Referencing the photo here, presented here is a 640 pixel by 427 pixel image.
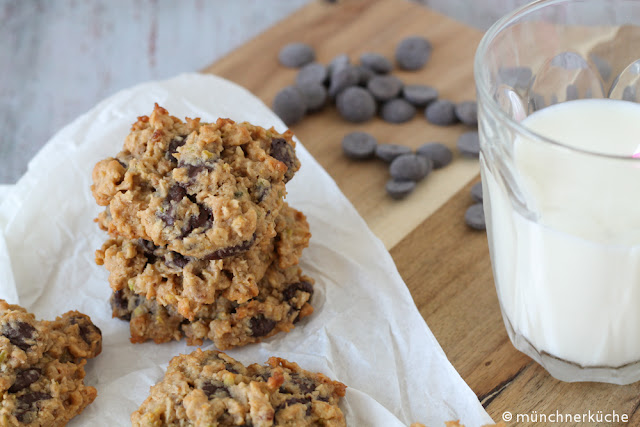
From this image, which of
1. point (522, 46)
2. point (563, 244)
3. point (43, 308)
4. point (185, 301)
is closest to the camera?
point (563, 244)

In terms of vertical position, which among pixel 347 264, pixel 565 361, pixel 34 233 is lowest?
pixel 565 361

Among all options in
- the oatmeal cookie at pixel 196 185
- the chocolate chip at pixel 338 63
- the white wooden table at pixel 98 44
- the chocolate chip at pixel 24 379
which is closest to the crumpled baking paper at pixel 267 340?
the chocolate chip at pixel 24 379

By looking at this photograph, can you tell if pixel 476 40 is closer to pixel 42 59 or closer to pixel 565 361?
pixel 565 361

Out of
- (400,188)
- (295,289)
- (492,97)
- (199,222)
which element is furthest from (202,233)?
(400,188)

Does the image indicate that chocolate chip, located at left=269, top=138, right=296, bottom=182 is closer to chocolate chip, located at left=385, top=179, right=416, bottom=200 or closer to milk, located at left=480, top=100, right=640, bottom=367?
milk, located at left=480, top=100, right=640, bottom=367

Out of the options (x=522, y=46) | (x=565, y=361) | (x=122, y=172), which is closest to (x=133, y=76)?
(x=122, y=172)

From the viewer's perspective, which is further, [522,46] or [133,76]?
[133,76]

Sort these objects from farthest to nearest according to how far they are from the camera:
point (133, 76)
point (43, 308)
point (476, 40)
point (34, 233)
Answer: point (133, 76) → point (476, 40) → point (34, 233) → point (43, 308)
